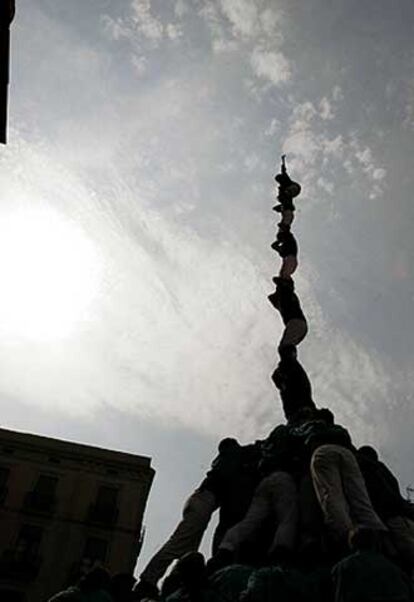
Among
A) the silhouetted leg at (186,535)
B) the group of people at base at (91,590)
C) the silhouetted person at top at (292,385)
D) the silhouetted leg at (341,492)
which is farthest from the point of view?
the silhouetted person at top at (292,385)

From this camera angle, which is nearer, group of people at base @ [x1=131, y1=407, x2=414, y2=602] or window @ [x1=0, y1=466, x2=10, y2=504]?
group of people at base @ [x1=131, y1=407, x2=414, y2=602]

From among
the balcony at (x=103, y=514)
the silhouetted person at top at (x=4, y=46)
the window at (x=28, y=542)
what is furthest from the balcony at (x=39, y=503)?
the silhouetted person at top at (x=4, y=46)

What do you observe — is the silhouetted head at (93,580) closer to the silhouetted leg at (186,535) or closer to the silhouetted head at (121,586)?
the silhouetted head at (121,586)

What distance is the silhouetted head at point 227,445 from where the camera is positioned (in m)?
7.13

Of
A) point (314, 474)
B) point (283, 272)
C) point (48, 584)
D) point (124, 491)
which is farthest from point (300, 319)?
point (124, 491)

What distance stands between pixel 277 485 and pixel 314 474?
0.73m

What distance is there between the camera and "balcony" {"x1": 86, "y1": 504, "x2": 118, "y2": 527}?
26.0 metres

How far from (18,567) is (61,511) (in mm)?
3216

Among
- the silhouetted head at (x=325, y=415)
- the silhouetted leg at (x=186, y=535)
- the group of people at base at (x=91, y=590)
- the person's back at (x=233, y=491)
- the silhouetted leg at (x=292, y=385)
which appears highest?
the silhouetted leg at (x=292, y=385)

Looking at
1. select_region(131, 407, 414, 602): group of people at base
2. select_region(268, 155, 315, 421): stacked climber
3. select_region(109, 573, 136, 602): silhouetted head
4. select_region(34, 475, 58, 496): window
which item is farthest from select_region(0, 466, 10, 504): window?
select_region(109, 573, 136, 602): silhouetted head

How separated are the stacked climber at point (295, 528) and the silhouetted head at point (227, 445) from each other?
15 millimetres

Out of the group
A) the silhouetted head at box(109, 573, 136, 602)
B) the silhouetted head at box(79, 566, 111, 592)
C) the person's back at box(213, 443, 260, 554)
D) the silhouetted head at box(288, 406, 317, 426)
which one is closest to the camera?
the silhouetted head at box(79, 566, 111, 592)

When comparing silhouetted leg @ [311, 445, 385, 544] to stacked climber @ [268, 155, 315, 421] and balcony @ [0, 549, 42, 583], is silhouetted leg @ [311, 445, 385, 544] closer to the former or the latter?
stacked climber @ [268, 155, 315, 421]

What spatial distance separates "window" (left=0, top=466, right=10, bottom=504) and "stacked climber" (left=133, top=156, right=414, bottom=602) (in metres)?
22.0
